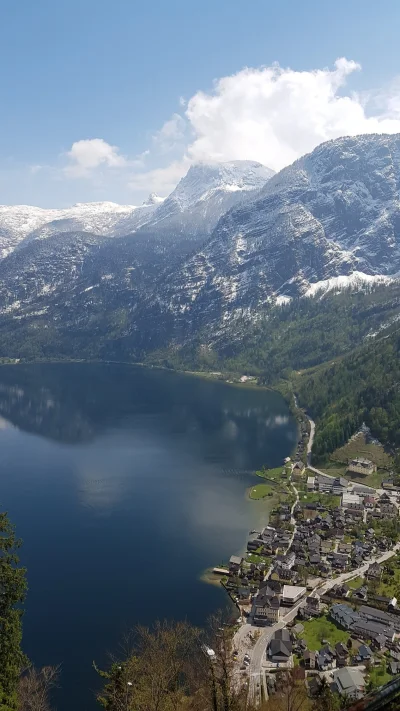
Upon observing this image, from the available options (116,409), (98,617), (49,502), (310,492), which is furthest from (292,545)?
(116,409)

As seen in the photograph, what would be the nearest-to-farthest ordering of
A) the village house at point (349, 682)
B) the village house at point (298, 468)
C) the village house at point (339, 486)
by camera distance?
the village house at point (349, 682), the village house at point (339, 486), the village house at point (298, 468)

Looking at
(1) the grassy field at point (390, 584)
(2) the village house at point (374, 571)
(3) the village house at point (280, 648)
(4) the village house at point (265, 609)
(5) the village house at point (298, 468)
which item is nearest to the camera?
(3) the village house at point (280, 648)

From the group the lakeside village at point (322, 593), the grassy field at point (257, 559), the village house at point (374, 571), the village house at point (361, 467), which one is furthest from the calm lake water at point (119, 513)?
the village house at point (374, 571)

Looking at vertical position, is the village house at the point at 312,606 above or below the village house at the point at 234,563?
below

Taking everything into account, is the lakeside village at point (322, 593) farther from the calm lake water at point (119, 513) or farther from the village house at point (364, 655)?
the calm lake water at point (119, 513)

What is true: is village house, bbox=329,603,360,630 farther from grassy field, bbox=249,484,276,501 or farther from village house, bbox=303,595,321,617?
grassy field, bbox=249,484,276,501

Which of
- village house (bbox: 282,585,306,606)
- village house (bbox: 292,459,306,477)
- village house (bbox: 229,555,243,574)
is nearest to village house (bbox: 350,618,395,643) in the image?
village house (bbox: 282,585,306,606)

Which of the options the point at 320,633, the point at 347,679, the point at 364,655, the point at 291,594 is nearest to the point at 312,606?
the point at 291,594
